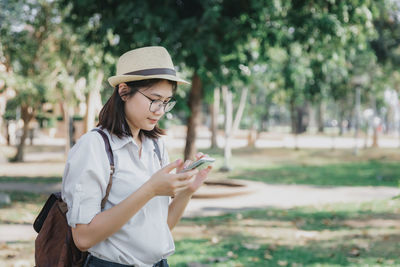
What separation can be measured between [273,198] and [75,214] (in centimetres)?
895

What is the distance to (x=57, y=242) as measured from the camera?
2.01 meters

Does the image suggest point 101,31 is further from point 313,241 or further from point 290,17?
point 313,241

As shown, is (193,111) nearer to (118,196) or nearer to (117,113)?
(117,113)

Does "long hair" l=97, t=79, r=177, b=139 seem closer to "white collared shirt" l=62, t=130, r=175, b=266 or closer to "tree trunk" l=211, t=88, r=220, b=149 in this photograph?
"white collared shirt" l=62, t=130, r=175, b=266

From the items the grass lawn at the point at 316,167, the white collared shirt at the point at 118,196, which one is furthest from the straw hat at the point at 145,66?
the grass lawn at the point at 316,167

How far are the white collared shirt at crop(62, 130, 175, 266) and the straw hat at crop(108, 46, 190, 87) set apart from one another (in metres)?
0.26

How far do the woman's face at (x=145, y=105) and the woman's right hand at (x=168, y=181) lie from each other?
333 millimetres

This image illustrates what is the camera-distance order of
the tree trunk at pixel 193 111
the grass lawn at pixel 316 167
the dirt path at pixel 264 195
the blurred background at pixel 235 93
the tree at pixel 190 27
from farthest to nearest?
the grass lawn at pixel 316 167, the tree trunk at pixel 193 111, the dirt path at pixel 264 195, the tree at pixel 190 27, the blurred background at pixel 235 93

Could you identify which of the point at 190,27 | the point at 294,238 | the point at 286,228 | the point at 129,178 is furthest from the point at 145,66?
the point at 190,27

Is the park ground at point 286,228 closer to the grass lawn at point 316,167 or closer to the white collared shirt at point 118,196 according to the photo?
the grass lawn at point 316,167

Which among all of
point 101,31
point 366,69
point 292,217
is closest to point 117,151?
point 292,217

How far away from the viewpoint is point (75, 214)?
5.87 ft

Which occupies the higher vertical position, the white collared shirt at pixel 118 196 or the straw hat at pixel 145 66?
the straw hat at pixel 145 66

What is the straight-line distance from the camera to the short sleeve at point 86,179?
70.1 inches
